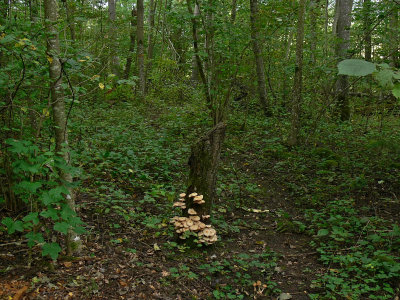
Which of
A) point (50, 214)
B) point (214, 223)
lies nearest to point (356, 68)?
point (50, 214)

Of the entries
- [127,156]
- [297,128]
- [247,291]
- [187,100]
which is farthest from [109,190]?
[187,100]

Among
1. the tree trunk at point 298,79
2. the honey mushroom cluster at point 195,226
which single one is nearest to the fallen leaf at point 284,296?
the honey mushroom cluster at point 195,226

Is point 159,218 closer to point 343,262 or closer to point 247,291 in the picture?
point 247,291

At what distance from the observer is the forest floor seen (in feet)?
10.8

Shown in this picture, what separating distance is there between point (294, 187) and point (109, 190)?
382cm

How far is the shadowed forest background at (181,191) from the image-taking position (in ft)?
9.75

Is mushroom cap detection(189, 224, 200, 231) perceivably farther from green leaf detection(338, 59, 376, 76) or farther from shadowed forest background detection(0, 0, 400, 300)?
green leaf detection(338, 59, 376, 76)

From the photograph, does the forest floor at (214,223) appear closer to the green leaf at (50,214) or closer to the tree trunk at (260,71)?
the green leaf at (50,214)

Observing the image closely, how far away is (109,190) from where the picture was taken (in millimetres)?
5109

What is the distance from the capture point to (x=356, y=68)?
1.33 meters

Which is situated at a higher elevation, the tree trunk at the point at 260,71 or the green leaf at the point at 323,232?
the tree trunk at the point at 260,71

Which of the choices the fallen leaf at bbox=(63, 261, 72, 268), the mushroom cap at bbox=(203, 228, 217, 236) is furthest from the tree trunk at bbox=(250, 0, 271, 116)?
the fallen leaf at bbox=(63, 261, 72, 268)

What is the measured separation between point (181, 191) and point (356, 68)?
461 centimetres

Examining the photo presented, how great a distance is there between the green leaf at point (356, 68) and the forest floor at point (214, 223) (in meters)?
2.81
